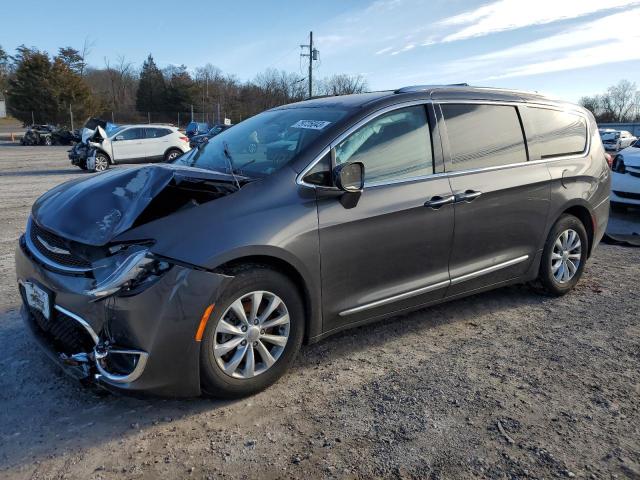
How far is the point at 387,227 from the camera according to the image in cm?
337

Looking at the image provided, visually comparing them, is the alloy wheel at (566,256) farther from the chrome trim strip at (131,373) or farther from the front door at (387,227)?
the chrome trim strip at (131,373)

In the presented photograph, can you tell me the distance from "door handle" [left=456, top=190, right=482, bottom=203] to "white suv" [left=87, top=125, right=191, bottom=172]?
615 inches

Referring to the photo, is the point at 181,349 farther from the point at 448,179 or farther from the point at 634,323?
the point at 634,323

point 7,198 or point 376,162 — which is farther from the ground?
point 376,162

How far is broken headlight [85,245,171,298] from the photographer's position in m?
2.53

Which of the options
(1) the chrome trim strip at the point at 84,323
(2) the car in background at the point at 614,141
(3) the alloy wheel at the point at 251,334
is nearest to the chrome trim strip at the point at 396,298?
(3) the alloy wheel at the point at 251,334

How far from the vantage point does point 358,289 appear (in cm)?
331

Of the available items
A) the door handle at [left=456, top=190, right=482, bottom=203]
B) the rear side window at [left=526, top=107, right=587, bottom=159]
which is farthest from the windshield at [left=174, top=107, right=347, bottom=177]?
the rear side window at [left=526, top=107, right=587, bottom=159]

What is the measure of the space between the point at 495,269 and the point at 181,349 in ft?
8.56

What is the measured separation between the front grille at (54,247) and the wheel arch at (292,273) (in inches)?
29.1

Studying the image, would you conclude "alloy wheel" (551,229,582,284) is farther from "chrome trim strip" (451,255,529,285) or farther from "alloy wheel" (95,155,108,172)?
"alloy wheel" (95,155,108,172)

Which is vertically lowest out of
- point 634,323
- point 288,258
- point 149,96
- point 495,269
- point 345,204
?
point 634,323

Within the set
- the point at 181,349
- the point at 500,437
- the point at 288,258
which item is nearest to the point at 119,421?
the point at 181,349

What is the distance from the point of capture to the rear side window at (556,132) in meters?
4.46
